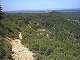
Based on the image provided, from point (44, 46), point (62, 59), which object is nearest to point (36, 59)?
point (62, 59)

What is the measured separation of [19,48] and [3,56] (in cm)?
416

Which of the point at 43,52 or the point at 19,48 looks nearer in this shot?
the point at 43,52

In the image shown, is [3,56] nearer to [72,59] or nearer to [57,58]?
[57,58]

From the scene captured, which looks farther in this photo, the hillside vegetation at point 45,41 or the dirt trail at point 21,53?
the hillside vegetation at point 45,41

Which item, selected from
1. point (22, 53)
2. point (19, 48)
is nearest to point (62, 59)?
point (22, 53)

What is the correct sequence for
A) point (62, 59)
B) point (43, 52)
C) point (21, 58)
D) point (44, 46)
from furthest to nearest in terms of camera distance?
1. point (44, 46)
2. point (43, 52)
3. point (21, 58)
4. point (62, 59)

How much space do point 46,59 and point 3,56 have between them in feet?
8.55

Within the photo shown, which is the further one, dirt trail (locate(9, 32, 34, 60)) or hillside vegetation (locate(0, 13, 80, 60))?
hillside vegetation (locate(0, 13, 80, 60))

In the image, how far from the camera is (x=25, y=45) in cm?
1805

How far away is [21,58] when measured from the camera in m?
14.1

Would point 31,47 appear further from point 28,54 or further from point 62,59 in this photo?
point 62,59

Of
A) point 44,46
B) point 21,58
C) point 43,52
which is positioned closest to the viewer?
point 21,58

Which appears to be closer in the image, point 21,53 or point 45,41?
point 21,53

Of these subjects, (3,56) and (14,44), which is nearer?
(3,56)
